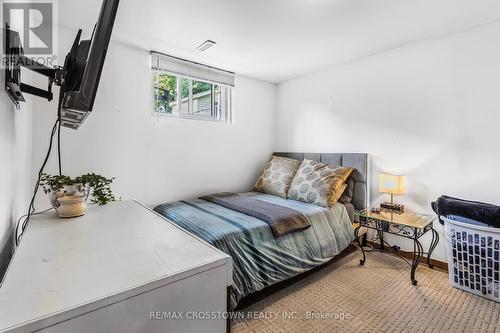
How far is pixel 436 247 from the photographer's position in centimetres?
242

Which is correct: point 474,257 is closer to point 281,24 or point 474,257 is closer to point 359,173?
point 359,173

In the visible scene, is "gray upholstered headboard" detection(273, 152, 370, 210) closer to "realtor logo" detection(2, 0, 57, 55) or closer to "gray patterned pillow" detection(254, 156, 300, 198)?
"gray patterned pillow" detection(254, 156, 300, 198)

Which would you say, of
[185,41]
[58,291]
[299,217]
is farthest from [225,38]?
[58,291]

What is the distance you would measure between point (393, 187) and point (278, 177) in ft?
4.32

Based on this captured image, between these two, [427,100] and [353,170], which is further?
Result: [353,170]

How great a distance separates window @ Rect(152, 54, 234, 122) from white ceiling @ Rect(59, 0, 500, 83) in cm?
19

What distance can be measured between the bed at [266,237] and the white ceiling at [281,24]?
1315 mm

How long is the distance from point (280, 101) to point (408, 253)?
2689 mm

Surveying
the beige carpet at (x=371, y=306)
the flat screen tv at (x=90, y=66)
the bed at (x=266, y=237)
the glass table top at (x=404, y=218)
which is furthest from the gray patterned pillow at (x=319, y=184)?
the flat screen tv at (x=90, y=66)

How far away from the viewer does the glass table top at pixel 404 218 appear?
215 centimetres

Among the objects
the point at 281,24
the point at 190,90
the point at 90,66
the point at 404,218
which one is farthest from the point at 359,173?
the point at 90,66

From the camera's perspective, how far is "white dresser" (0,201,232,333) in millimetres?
538

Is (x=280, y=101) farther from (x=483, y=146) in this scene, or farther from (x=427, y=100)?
(x=483, y=146)

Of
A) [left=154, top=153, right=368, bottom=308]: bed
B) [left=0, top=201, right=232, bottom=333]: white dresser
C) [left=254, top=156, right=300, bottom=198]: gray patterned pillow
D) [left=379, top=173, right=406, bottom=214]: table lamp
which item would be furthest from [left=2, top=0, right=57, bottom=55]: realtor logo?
[left=379, top=173, right=406, bottom=214]: table lamp
